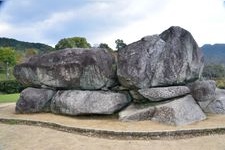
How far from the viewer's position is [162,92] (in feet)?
34.7

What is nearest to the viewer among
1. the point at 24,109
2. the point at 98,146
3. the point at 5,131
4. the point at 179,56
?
the point at 98,146

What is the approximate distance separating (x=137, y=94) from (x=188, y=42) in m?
2.46

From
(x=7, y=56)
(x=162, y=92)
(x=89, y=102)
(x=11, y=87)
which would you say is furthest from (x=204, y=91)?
(x=7, y=56)

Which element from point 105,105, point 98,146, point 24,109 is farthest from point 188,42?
point 24,109

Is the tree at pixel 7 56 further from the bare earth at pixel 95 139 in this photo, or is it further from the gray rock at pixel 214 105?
the gray rock at pixel 214 105

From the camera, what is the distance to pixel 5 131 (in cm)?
977

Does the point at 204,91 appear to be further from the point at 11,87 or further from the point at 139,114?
the point at 11,87

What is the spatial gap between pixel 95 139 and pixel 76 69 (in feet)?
11.9

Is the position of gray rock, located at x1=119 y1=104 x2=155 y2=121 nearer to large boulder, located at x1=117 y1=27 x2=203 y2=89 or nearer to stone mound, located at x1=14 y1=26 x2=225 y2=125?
stone mound, located at x1=14 y1=26 x2=225 y2=125

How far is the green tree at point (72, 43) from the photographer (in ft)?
102

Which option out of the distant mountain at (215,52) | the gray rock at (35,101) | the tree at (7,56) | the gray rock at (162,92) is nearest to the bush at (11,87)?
the tree at (7,56)

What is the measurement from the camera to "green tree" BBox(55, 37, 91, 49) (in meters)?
31.2

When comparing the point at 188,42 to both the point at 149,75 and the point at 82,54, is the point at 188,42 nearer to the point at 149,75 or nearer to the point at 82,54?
the point at 149,75

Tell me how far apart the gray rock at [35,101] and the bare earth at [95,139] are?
52.1 inches
